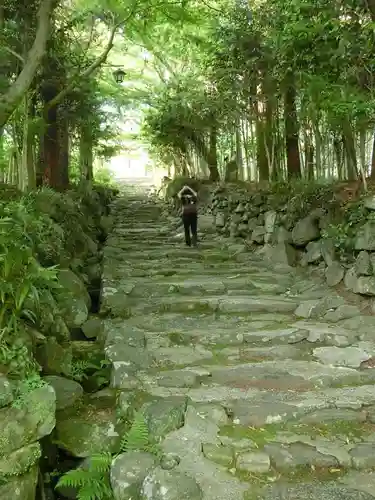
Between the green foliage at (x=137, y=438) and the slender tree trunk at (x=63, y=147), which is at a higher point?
the slender tree trunk at (x=63, y=147)

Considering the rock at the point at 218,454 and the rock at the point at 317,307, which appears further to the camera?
the rock at the point at 317,307

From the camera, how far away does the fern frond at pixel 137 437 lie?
379 centimetres

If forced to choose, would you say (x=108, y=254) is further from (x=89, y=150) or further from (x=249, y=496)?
(x=89, y=150)

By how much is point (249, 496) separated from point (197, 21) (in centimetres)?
1015

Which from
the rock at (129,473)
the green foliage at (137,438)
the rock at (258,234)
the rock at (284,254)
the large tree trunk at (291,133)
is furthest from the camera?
the rock at (258,234)

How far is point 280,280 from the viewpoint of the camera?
8086mm

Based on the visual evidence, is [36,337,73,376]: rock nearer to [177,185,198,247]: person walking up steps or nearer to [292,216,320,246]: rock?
[292,216,320,246]: rock

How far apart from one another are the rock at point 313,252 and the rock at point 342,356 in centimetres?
264

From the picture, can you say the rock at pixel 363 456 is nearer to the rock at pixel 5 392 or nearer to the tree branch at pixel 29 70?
the rock at pixel 5 392

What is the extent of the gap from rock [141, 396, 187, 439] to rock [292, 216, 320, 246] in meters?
4.73

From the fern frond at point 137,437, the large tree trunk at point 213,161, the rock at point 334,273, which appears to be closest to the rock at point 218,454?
the fern frond at point 137,437

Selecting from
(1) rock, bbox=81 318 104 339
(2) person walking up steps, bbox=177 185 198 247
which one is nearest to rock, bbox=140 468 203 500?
(1) rock, bbox=81 318 104 339

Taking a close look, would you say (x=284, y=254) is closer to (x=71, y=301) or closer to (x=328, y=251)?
(x=328, y=251)

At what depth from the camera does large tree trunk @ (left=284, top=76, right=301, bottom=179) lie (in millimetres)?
9930
